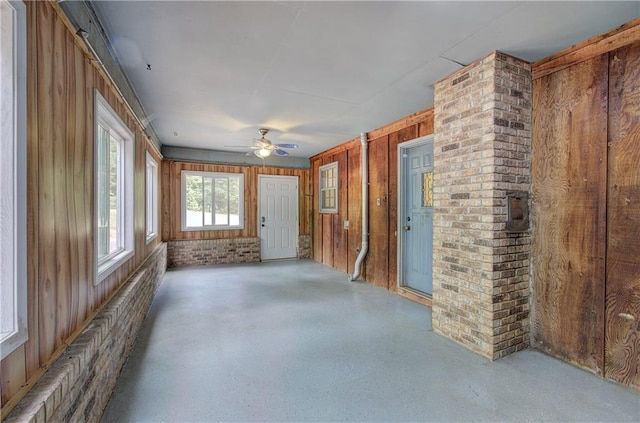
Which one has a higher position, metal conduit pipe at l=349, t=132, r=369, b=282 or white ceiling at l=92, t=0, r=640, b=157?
white ceiling at l=92, t=0, r=640, b=157

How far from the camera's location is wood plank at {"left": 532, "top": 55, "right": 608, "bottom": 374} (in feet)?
7.63

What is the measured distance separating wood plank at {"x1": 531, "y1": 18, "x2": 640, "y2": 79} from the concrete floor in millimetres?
→ 2505

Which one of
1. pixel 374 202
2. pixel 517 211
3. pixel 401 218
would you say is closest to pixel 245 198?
pixel 374 202

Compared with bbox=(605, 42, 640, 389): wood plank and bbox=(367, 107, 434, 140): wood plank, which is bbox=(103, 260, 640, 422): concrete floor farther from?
bbox=(367, 107, 434, 140): wood plank

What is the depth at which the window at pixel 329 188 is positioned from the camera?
255 inches

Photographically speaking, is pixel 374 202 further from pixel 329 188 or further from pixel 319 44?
pixel 319 44

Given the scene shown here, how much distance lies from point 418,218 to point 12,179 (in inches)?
162

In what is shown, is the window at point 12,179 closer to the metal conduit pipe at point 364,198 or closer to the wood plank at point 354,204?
the metal conduit pipe at point 364,198

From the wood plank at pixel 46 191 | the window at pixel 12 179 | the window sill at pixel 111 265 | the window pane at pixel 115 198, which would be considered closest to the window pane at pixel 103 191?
the window sill at pixel 111 265

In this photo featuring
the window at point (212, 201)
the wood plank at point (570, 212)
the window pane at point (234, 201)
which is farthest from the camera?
the window pane at point (234, 201)

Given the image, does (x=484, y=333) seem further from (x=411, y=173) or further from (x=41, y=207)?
(x=41, y=207)

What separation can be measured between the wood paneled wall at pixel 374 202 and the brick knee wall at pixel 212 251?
6.03 feet

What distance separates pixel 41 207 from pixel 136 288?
177 cm

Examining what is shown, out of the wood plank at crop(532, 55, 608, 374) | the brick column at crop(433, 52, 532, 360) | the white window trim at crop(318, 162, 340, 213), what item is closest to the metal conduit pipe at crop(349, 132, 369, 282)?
the white window trim at crop(318, 162, 340, 213)
